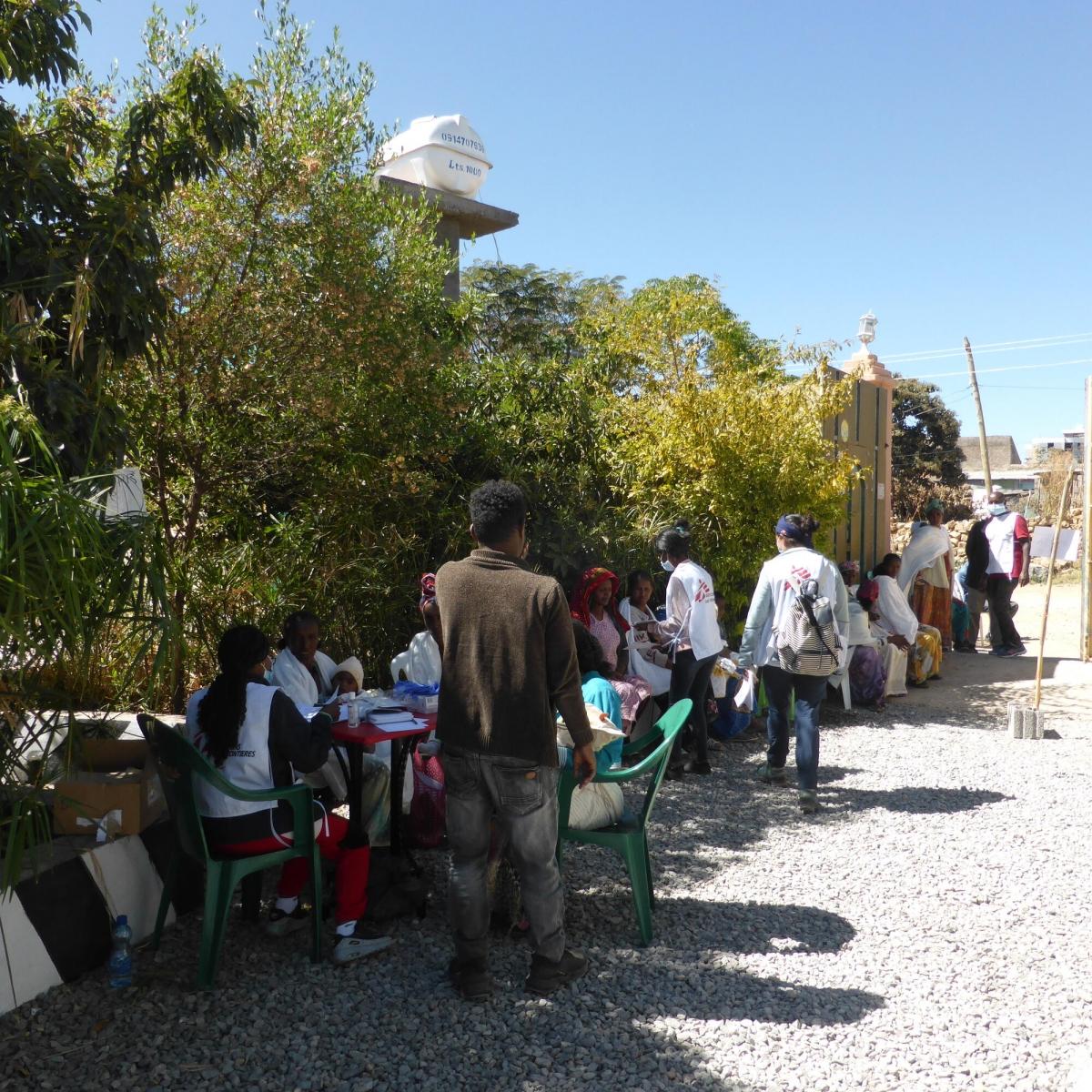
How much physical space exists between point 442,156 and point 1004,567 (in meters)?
8.61

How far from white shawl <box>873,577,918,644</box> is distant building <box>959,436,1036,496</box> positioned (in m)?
31.0

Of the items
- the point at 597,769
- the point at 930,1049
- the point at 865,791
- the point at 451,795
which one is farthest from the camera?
the point at 865,791

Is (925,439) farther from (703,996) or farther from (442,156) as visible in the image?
(703,996)

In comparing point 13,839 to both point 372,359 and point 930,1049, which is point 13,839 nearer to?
point 930,1049

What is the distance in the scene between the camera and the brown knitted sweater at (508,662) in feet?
10.8

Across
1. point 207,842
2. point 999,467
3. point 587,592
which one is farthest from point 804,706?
point 999,467

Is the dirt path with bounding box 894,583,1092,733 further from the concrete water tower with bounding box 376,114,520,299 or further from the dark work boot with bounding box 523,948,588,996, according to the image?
the concrete water tower with bounding box 376,114,520,299

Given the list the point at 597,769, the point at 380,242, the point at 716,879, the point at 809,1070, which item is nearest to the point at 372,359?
the point at 380,242

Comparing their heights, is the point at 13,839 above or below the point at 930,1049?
above

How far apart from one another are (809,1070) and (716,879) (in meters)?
1.64

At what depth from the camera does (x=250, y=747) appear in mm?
3609

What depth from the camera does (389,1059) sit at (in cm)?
310

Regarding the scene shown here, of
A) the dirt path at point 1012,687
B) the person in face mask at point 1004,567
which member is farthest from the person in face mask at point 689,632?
the person in face mask at point 1004,567

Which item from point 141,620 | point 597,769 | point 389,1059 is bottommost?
point 389,1059
